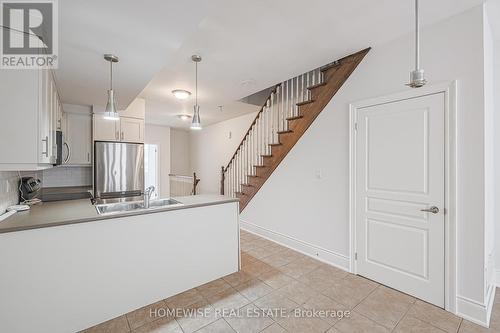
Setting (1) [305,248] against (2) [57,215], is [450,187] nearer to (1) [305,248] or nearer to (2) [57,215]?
(1) [305,248]

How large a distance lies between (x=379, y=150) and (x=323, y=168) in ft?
2.57

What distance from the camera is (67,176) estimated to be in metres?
3.75

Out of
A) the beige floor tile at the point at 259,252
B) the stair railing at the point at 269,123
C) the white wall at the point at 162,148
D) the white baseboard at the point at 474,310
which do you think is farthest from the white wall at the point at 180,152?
the white baseboard at the point at 474,310

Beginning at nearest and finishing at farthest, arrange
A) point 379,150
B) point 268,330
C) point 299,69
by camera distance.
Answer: point 268,330, point 379,150, point 299,69

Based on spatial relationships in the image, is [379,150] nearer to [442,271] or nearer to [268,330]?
[442,271]

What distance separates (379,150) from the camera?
2502 mm

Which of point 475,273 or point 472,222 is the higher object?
point 472,222

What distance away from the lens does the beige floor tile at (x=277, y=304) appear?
6.70 ft

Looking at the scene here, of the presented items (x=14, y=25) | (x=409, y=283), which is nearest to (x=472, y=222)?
(x=409, y=283)

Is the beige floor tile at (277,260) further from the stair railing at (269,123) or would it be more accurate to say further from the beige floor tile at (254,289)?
the stair railing at (269,123)

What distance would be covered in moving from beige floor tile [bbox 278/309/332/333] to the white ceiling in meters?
2.57

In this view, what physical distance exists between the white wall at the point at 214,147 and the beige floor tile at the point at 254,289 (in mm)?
4012

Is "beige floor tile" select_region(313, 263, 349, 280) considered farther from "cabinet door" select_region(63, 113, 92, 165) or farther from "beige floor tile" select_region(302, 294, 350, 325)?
"cabinet door" select_region(63, 113, 92, 165)

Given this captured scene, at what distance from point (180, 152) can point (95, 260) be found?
6447mm
